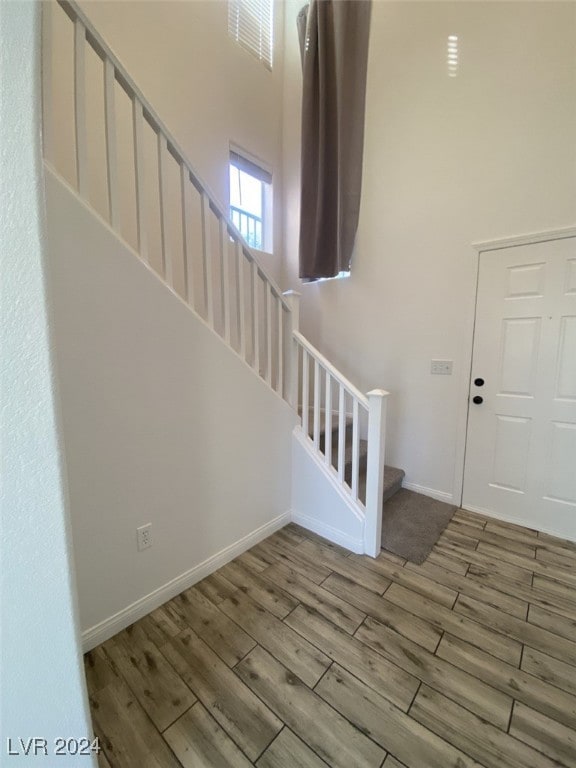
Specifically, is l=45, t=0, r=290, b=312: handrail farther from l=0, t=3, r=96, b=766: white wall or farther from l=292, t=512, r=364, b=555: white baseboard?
l=292, t=512, r=364, b=555: white baseboard

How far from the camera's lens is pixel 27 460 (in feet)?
2.04

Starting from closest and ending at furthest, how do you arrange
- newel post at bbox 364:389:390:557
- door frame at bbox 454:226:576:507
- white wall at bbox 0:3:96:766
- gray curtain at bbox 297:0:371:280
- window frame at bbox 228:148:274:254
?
white wall at bbox 0:3:96:766, newel post at bbox 364:389:390:557, door frame at bbox 454:226:576:507, gray curtain at bbox 297:0:371:280, window frame at bbox 228:148:274:254

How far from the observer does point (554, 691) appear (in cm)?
119

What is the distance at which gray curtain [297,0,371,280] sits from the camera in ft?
8.82

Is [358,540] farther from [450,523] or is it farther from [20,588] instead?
[20,588]

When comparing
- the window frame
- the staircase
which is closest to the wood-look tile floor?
the staircase

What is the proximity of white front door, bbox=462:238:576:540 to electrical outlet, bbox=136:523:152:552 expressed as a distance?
2336 millimetres

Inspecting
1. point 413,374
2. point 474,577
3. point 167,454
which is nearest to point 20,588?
point 167,454

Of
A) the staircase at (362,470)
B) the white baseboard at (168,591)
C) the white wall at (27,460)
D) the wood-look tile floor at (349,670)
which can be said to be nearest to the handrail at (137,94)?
the white wall at (27,460)

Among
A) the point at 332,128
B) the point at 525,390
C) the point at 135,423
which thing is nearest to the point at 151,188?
the point at 332,128

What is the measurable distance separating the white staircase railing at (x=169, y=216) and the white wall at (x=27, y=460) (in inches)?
26.3

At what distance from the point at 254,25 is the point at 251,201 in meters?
1.64

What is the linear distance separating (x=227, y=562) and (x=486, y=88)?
12.0 ft

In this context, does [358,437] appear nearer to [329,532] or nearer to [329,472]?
[329,472]
